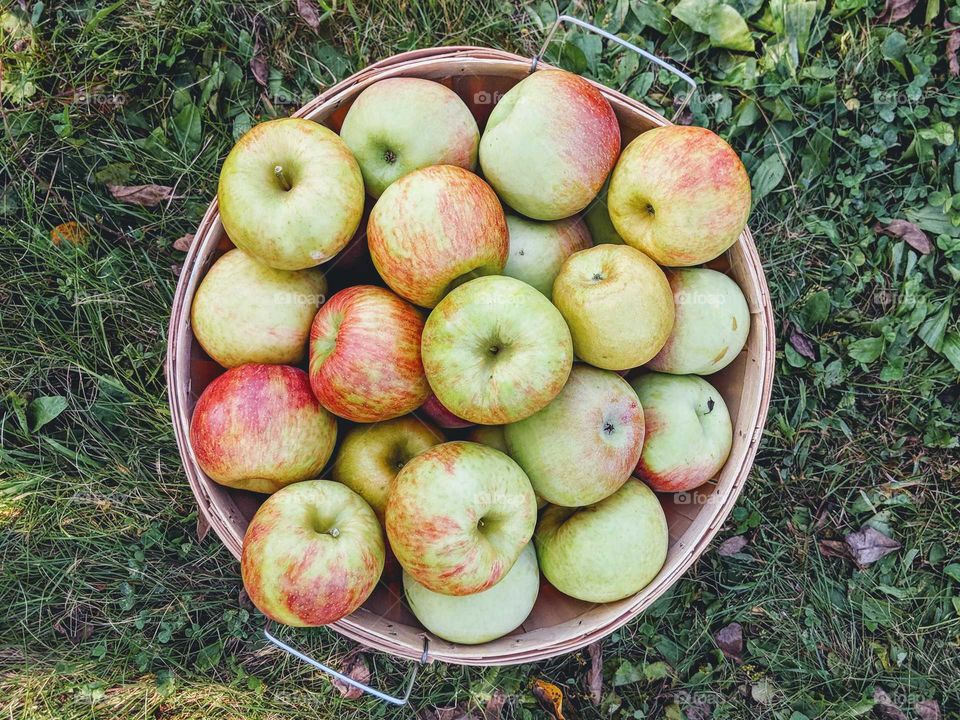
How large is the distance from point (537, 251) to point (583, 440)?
657 millimetres

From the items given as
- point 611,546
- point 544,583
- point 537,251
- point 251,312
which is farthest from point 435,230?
point 544,583

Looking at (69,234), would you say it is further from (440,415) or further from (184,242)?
(440,415)

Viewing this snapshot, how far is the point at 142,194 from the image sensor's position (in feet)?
9.97

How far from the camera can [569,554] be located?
2408 millimetres

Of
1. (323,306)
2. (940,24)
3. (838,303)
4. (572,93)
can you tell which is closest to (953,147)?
(940,24)

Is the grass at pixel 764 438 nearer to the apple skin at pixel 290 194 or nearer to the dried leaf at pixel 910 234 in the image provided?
the dried leaf at pixel 910 234

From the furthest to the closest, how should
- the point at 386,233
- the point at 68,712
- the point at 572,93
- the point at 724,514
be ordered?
1. the point at 68,712
2. the point at 724,514
3. the point at 572,93
4. the point at 386,233

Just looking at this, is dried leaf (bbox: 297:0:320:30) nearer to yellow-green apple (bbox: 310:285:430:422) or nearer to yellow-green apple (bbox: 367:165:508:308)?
yellow-green apple (bbox: 367:165:508:308)

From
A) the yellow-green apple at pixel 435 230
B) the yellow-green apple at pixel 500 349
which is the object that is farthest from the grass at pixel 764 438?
the yellow-green apple at pixel 500 349

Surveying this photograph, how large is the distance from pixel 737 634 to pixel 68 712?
2.79 meters

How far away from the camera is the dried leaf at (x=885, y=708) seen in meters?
3.06

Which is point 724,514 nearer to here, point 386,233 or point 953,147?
point 386,233

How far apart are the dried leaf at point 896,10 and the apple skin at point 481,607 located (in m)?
2.76

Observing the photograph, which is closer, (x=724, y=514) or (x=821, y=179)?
(x=724, y=514)
